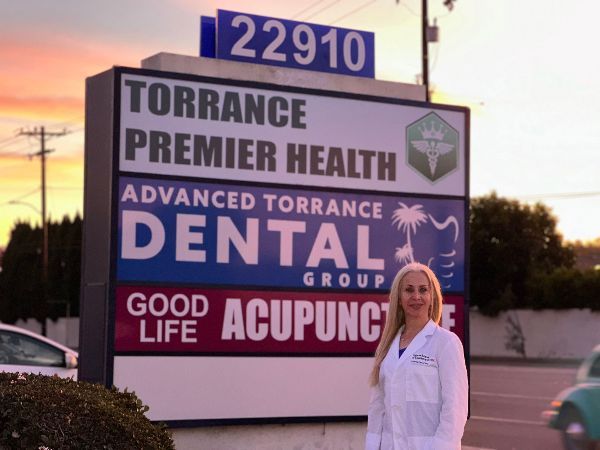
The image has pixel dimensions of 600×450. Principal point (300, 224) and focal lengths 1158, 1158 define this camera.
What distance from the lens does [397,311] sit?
6.45 m

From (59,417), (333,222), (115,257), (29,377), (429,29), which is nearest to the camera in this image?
(59,417)

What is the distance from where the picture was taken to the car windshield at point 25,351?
16109mm

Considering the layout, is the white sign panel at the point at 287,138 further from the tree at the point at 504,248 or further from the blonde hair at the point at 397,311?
the tree at the point at 504,248

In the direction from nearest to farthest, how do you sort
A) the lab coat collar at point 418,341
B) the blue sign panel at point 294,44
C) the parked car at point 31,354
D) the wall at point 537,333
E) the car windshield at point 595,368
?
the lab coat collar at point 418,341, the blue sign panel at point 294,44, the car windshield at point 595,368, the parked car at point 31,354, the wall at point 537,333

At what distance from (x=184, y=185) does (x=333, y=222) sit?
169cm

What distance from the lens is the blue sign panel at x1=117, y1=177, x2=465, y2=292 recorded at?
11188mm

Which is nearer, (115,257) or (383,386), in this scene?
(383,386)

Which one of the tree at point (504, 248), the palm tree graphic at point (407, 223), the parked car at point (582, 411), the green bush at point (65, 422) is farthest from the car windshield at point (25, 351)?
the tree at point (504, 248)

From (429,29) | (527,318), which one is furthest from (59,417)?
(527,318)

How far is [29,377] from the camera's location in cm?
812

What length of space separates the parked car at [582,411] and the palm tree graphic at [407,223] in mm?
3911

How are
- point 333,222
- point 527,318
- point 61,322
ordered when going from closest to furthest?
point 333,222 < point 527,318 < point 61,322

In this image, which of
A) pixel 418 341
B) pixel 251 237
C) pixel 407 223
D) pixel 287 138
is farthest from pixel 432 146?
pixel 418 341

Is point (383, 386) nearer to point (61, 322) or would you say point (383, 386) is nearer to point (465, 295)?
point (465, 295)
